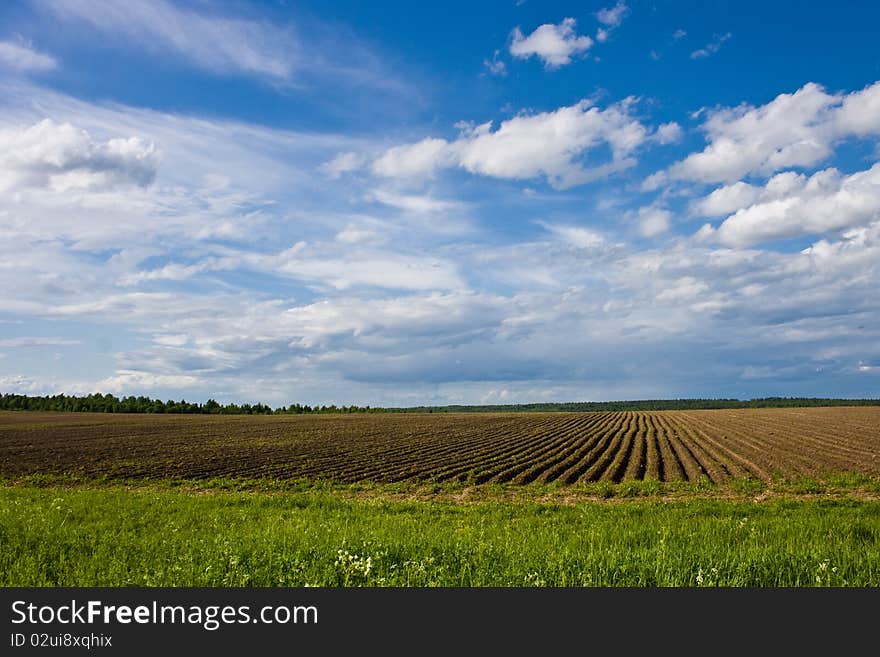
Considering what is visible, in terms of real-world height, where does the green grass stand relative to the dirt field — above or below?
above

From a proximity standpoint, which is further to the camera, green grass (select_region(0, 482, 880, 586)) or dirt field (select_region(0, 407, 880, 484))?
dirt field (select_region(0, 407, 880, 484))

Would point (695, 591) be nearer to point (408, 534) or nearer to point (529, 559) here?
point (529, 559)

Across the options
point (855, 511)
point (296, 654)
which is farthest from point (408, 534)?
point (855, 511)

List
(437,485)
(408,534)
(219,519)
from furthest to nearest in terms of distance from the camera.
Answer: (437,485) → (219,519) → (408,534)

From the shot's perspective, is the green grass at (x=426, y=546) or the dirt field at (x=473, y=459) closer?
the green grass at (x=426, y=546)

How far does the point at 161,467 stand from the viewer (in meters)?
35.2

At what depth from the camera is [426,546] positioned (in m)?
9.90

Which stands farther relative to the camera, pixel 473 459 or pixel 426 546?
pixel 473 459

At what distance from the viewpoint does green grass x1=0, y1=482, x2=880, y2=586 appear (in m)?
7.83

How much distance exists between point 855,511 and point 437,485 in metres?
15.2

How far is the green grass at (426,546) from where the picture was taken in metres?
7.83

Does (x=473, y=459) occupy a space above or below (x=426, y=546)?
below

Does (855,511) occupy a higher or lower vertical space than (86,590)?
lower

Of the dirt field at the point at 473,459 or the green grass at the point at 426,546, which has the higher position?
the green grass at the point at 426,546
